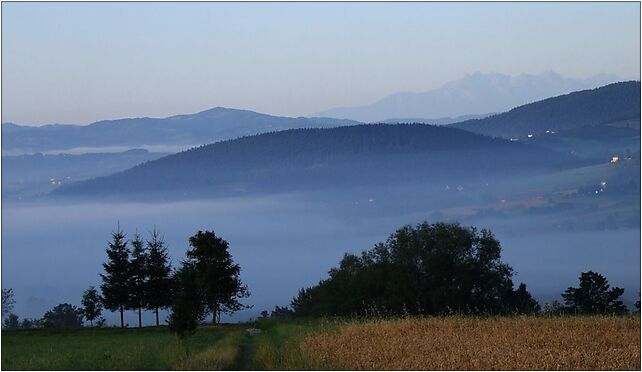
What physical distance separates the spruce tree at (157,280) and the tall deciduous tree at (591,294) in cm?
4227

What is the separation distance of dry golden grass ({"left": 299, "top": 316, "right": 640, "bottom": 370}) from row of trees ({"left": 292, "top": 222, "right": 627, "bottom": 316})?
4920 cm

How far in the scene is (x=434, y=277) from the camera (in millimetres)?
84875

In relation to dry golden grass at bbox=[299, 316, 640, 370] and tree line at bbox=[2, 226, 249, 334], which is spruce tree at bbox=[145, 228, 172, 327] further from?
dry golden grass at bbox=[299, 316, 640, 370]

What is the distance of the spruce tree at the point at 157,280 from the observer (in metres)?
78.6

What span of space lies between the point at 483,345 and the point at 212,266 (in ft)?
175

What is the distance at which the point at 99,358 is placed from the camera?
32.9m

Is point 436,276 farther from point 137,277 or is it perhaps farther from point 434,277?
point 137,277

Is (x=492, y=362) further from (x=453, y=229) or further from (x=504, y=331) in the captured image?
(x=453, y=229)

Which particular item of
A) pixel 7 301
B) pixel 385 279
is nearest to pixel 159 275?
pixel 385 279

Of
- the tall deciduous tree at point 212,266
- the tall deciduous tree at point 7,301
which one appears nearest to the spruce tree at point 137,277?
the tall deciduous tree at point 212,266

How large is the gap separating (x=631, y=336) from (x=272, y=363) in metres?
11.0

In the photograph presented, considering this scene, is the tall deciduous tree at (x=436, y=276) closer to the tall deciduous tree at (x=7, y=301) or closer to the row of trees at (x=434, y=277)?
the row of trees at (x=434, y=277)

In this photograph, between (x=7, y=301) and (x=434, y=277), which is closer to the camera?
(x=434, y=277)

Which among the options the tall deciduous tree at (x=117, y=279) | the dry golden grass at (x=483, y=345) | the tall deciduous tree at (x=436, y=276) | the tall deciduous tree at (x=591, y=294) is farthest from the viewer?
the tall deciduous tree at (x=591, y=294)
